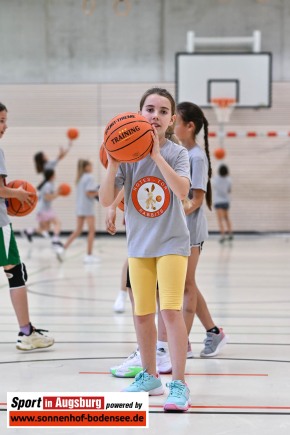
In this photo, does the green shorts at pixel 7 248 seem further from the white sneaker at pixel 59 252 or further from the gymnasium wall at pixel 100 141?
the gymnasium wall at pixel 100 141

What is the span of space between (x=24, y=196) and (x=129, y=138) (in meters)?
1.88

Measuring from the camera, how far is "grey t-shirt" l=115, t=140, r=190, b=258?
13.1ft

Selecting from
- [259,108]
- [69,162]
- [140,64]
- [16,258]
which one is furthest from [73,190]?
[16,258]

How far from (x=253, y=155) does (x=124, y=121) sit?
53.5 feet

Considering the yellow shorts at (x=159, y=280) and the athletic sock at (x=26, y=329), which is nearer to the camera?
the yellow shorts at (x=159, y=280)

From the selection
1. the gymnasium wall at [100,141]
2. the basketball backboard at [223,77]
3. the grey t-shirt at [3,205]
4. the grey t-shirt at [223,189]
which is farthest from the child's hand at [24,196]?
the gymnasium wall at [100,141]

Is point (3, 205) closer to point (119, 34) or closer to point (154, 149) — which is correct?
point (154, 149)

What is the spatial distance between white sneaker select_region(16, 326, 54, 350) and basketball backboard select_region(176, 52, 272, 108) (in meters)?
13.8

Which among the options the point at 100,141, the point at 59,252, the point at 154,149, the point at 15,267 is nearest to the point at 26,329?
the point at 15,267

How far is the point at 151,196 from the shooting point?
4.03m

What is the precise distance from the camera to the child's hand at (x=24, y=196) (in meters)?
5.41

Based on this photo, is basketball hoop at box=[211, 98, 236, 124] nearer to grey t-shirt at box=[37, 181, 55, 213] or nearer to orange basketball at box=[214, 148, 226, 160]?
orange basketball at box=[214, 148, 226, 160]

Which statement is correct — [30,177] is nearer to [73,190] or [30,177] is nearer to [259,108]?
[73,190]

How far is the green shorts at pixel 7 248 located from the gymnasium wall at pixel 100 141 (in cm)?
1427
